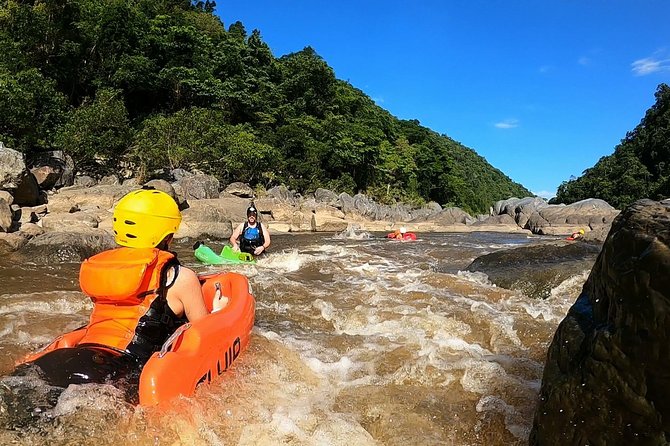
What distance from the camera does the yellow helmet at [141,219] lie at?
9.58 feet

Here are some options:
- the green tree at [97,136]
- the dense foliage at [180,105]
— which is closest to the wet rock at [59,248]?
the dense foliage at [180,105]

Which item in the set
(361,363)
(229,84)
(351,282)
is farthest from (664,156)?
(361,363)

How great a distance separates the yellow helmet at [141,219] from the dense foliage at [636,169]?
173 feet

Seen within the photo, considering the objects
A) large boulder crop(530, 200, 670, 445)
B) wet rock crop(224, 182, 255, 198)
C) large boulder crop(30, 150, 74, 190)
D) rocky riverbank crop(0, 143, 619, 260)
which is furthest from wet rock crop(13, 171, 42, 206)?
large boulder crop(530, 200, 670, 445)

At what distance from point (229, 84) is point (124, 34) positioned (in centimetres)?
808

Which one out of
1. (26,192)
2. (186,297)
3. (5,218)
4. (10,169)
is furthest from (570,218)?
(186,297)

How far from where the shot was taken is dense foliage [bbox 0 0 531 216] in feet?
70.9

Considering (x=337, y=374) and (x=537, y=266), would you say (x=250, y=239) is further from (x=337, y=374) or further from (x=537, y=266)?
(x=337, y=374)

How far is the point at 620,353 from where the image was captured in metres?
1.88

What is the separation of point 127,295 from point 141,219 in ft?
1.53

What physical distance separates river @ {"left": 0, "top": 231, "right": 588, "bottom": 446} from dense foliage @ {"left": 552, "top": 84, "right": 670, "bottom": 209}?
161 ft

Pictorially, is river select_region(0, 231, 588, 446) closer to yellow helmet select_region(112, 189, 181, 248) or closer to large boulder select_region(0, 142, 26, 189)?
yellow helmet select_region(112, 189, 181, 248)

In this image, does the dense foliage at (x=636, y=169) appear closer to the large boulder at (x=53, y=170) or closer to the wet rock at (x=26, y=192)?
the large boulder at (x=53, y=170)

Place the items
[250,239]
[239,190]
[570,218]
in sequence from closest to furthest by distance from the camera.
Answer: [250,239] < [239,190] < [570,218]
